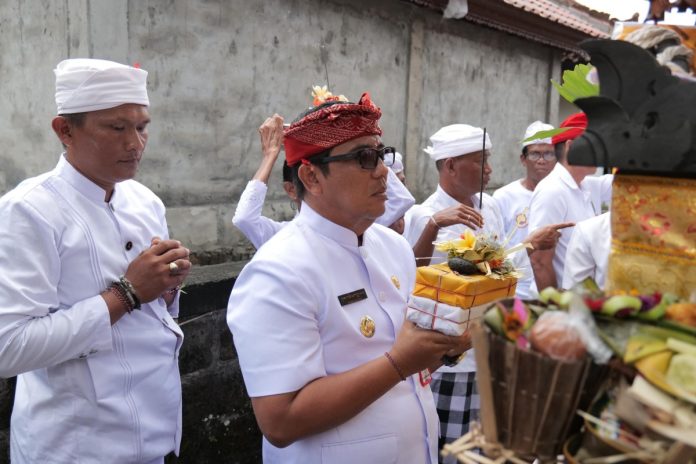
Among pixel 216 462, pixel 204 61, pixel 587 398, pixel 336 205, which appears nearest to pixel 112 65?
pixel 336 205

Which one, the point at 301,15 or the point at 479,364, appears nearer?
the point at 479,364

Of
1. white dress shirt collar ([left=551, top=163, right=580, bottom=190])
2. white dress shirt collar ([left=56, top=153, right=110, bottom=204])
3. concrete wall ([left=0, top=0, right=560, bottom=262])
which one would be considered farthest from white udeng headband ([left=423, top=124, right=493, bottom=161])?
white dress shirt collar ([left=56, top=153, right=110, bottom=204])

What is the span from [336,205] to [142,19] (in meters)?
3.52

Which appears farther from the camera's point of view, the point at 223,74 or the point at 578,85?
the point at 223,74

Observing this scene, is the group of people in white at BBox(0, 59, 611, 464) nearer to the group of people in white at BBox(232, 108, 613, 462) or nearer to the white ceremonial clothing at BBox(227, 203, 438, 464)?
the white ceremonial clothing at BBox(227, 203, 438, 464)

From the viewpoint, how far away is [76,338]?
7.68 feet

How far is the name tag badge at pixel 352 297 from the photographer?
2160 millimetres

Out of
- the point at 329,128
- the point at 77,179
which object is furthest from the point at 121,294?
the point at 329,128

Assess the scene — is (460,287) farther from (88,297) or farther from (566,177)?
(566,177)

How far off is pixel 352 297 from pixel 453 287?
450 mm

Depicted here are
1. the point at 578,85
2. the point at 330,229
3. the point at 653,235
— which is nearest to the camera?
the point at 653,235

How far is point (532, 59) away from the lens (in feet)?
35.1

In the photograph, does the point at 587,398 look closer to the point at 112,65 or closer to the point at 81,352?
the point at 81,352

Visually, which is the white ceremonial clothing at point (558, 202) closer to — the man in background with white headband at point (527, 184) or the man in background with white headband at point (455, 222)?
the man in background with white headband at point (455, 222)
